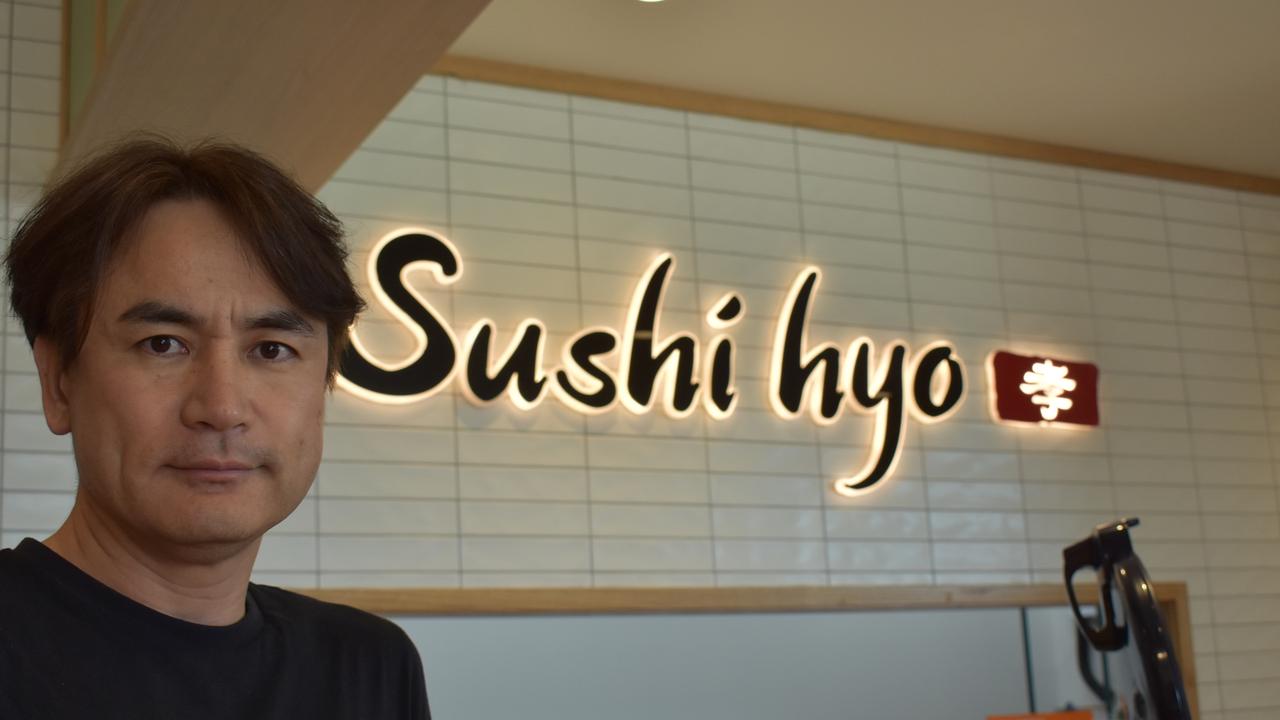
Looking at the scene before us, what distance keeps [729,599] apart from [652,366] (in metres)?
0.70

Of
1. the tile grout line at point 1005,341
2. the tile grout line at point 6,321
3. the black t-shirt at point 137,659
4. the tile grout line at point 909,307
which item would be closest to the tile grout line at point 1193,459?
the tile grout line at point 1005,341

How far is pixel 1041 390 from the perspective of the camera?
15.1ft

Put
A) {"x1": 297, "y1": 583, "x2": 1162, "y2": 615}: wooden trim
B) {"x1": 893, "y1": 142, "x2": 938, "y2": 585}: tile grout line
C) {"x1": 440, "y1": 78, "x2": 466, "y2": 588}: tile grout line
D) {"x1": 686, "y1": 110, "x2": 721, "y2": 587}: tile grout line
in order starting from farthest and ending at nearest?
{"x1": 893, "y1": 142, "x2": 938, "y2": 585}: tile grout line, {"x1": 686, "y1": 110, "x2": 721, "y2": 587}: tile grout line, {"x1": 440, "y1": 78, "x2": 466, "y2": 588}: tile grout line, {"x1": 297, "y1": 583, "x2": 1162, "y2": 615}: wooden trim

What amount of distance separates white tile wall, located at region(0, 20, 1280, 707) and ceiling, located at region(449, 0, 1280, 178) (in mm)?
160

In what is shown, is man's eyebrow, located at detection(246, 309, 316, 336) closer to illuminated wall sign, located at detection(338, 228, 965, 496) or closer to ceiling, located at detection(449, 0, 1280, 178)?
illuminated wall sign, located at detection(338, 228, 965, 496)

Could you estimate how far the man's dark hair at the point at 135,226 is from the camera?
1.02 metres

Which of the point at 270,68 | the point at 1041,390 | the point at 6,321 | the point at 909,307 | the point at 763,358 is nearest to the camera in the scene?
the point at 270,68

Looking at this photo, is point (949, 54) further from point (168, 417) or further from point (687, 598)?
point (168, 417)

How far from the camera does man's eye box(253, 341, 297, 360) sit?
1019mm

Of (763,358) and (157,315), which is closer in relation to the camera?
(157,315)

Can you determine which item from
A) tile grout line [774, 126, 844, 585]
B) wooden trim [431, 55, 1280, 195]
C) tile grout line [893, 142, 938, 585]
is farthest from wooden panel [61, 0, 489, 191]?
tile grout line [893, 142, 938, 585]

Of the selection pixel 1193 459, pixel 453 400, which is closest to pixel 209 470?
pixel 453 400

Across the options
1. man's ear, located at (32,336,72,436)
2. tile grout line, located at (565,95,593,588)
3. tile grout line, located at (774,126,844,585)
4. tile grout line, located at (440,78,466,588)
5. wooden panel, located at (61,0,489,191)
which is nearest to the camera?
man's ear, located at (32,336,72,436)

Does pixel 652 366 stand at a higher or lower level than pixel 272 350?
higher
